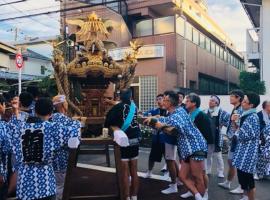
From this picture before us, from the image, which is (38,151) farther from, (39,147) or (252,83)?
(252,83)

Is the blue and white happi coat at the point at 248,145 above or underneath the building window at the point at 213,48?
underneath

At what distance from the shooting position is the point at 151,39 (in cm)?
1920

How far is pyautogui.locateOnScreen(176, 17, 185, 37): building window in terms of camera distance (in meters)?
18.9

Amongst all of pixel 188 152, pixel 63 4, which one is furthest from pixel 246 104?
pixel 63 4

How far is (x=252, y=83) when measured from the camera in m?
16.3

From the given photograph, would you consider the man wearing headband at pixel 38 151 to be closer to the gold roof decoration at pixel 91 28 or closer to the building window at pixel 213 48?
the gold roof decoration at pixel 91 28

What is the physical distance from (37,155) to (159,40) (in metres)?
15.7

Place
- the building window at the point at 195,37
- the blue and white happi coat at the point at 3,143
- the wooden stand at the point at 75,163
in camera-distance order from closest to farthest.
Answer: the blue and white happi coat at the point at 3,143
the wooden stand at the point at 75,163
the building window at the point at 195,37

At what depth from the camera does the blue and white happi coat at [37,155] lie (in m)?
3.86

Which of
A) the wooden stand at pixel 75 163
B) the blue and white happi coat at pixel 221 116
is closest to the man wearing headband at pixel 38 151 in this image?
the wooden stand at pixel 75 163

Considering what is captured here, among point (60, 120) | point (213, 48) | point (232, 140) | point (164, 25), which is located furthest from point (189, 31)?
point (60, 120)

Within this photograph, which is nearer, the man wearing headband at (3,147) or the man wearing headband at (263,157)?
the man wearing headband at (3,147)

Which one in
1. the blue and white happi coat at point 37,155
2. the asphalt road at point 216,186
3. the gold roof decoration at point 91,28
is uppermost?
the gold roof decoration at point 91,28

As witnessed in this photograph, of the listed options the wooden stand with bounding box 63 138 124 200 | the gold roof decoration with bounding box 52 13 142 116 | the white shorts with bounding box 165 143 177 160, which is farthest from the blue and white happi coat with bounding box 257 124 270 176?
the gold roof decoration with bounding box 52 13 142 116
